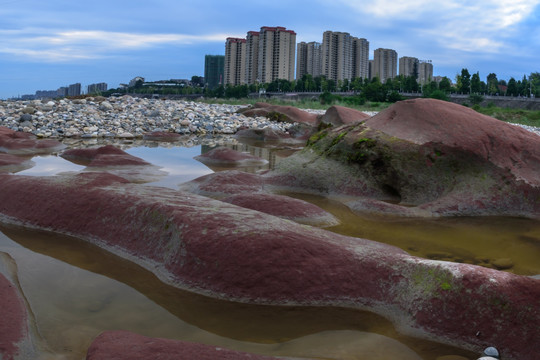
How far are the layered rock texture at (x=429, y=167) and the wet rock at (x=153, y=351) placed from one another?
3638 mm

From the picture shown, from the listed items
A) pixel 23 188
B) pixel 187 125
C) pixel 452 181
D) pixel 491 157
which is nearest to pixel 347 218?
pixel 452 181

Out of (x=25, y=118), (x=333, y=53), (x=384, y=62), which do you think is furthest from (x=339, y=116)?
(x=384, y=62)

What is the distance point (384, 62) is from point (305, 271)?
123 m

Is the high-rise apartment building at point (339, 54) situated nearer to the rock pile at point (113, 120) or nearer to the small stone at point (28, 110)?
the rock pile at point (113, 120)

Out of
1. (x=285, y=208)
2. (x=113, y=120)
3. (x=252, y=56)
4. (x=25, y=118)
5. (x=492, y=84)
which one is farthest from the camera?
(x=252, y=56)

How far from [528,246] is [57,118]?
611 inches

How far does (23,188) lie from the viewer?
475 cm

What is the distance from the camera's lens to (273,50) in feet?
347

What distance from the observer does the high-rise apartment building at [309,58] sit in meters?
111

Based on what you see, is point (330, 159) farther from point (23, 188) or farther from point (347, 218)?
point (23, 188)

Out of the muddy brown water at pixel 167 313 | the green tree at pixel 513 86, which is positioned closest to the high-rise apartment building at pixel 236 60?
the green tree at pixel 513 86

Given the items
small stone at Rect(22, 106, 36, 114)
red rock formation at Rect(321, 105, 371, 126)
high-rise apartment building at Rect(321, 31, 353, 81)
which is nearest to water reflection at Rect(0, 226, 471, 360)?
red rock formation at Rect(321, 105, 371, 126)

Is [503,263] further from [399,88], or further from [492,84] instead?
[492,84]

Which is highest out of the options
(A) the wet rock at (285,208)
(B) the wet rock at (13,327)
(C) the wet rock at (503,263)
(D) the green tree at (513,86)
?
(D) the green tree at (513,86)
